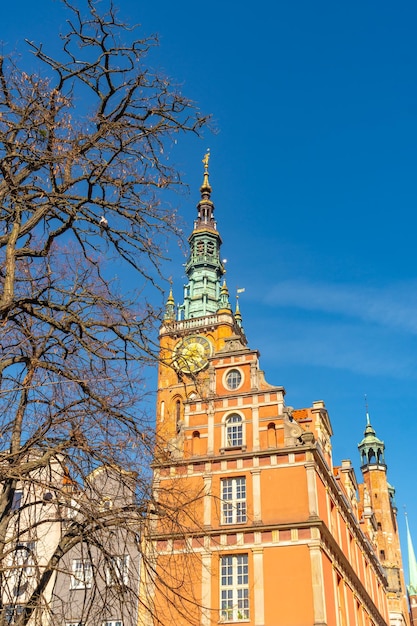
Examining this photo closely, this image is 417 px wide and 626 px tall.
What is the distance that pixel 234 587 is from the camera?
2359cm

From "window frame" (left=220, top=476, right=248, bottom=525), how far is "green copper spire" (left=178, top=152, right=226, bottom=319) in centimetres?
4208

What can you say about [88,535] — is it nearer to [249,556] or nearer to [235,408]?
[249,556]

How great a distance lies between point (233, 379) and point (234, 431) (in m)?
2.22

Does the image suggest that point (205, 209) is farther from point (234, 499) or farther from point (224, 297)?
point (234, 499)

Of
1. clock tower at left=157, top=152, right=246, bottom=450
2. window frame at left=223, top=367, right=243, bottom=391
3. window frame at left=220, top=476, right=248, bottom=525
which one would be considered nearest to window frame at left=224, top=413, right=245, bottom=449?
window frame at left=223, top=367, right=243, bottom=391

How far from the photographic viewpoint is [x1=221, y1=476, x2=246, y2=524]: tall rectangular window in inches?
981

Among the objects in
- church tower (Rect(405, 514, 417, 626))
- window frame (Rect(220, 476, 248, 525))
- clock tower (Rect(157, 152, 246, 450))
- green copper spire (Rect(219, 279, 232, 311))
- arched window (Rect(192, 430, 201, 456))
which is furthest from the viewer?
church tower (Rect(405, 514, 417, 626))

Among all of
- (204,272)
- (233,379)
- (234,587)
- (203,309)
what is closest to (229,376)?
(233,379)

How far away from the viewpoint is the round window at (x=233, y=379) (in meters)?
27.5

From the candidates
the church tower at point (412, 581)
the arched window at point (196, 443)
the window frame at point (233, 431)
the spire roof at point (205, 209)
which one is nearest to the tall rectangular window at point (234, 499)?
the window frame at point (233, 431)

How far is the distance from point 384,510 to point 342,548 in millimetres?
43430

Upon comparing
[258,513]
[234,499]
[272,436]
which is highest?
[272,436]

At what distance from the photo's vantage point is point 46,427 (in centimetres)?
812

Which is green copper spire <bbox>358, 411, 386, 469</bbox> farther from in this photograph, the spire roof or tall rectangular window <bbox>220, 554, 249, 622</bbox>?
tall rectangular window <bbox>220, 554, 249, 622</bbox>
